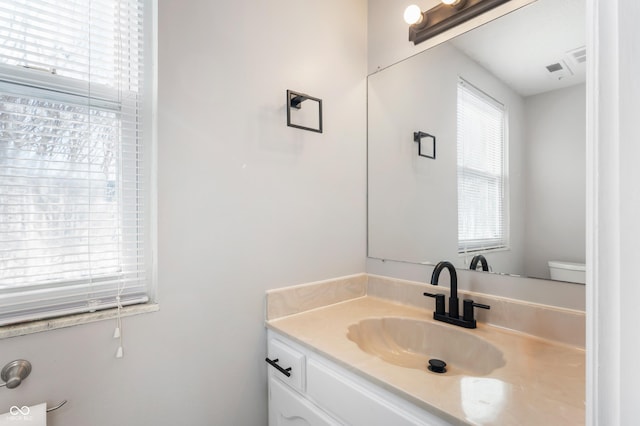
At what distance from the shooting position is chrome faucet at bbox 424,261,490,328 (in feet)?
3.81

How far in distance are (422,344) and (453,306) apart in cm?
20

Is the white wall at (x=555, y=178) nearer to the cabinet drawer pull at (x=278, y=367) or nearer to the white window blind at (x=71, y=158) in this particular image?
the cabinet drawer pull at (x=278, y=367)

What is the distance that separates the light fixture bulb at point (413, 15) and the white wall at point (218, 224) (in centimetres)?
35

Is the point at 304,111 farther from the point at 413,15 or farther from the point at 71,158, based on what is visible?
the point at 71,158

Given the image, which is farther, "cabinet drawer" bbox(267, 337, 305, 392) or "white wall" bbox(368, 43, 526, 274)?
"white wall" bbox(368, 43, 526, 274)

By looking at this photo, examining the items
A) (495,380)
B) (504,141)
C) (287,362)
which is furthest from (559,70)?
(287,362)

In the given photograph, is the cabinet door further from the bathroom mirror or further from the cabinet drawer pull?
the bathroom mirror

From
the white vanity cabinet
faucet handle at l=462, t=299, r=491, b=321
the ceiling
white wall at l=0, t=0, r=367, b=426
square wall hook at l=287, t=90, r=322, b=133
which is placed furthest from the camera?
square wall hook at l=287, t=90, r=322, b=133

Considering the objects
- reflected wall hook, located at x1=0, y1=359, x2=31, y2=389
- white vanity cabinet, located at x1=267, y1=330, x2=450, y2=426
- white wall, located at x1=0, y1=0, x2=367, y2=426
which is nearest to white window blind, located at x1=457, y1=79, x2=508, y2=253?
white wall, located at x1=0, y1=0, x2=367, y2=426

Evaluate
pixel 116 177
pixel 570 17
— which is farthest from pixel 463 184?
pixel 116 177

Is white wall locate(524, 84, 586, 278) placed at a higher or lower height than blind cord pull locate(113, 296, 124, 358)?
higher

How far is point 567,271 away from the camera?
102 cm

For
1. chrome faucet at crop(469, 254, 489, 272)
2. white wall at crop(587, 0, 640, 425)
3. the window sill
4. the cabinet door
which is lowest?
the cabinet door

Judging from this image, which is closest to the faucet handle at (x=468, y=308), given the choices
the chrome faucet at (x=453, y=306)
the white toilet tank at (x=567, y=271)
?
the chrome faucet at (x=453, y=306)
